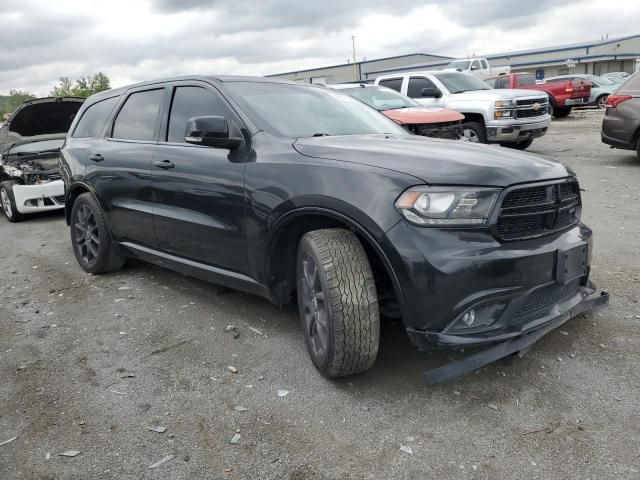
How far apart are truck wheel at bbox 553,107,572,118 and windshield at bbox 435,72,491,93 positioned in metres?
12.5

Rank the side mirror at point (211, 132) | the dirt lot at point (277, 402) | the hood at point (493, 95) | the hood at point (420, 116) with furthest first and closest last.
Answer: the hood at point (493, 95) < the hood at point (420, 116) < the side mirror at point (211, 132) < the dirt lot at point (277, 402)

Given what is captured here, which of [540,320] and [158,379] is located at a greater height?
[540,320]

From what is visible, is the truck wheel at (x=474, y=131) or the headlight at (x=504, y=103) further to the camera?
the truck wheel at (x=474, y=131)

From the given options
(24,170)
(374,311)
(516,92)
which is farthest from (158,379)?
(516,92)

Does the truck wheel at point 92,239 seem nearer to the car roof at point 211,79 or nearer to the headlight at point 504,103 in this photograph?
the car roof at point 211,79

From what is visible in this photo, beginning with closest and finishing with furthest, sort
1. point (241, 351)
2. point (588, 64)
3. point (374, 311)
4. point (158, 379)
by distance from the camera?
point (374, 311) < point (158, 379) < point (241, 351) < point (588, 64)

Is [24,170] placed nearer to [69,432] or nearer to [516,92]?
[69,432]

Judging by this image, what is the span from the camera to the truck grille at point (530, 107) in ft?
35.3

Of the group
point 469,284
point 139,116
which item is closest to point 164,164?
point 139,116

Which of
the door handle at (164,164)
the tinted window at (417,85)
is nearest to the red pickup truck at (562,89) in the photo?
the tinted window at (417,85)

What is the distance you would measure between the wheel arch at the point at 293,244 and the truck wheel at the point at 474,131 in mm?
8278

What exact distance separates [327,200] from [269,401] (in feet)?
3.68

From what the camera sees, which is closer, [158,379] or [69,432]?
[69,432]

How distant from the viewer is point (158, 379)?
332 cm
